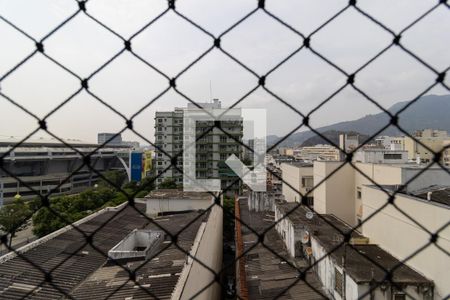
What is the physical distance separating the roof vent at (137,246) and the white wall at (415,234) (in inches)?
104

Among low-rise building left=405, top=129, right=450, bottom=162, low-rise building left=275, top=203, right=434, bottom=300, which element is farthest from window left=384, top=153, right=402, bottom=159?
low-rise building left=275, top=203, right=434, bottom=300

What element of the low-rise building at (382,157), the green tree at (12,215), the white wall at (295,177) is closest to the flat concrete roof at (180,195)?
the white wall at (295,177)

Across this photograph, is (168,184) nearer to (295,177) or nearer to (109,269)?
(295,177)

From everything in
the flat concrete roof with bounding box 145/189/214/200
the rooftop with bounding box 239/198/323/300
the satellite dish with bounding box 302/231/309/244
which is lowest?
the rooftop with bounding box 239/198/323/300

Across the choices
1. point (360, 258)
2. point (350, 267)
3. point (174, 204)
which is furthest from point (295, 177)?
point (350, 267)

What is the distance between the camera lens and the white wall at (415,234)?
294 centimetres

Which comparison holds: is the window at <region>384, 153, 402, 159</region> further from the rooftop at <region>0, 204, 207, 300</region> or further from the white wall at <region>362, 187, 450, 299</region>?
the rooftop at <region>0, 204, 207, 300</region>

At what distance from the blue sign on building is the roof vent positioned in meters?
8.92

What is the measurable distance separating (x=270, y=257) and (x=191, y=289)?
179 cm

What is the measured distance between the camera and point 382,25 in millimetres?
735

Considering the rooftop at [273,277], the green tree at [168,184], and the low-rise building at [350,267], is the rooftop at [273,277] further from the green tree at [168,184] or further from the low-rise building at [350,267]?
the green tree at [168,184]

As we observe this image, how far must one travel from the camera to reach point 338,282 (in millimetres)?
3301

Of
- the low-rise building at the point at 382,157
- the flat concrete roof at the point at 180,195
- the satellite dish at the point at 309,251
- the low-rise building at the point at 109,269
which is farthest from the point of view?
the flat concrete roof at the point at 180,195

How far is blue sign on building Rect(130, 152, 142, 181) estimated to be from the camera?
1405 centimetres
